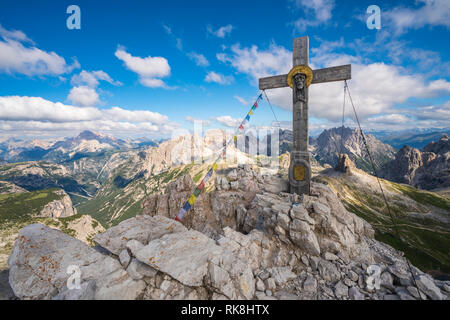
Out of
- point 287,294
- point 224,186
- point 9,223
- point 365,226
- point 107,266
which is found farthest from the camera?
point 9,223

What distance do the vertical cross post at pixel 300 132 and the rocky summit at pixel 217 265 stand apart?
3392mm

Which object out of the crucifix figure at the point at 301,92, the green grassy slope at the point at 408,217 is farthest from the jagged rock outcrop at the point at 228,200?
the green grassy slope at the point at 408,217

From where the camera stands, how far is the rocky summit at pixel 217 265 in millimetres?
6707

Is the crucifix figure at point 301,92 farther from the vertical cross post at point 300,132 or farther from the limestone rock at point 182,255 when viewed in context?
the limestone rock at point 182,255

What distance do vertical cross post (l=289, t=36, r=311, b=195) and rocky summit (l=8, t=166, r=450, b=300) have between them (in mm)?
3392

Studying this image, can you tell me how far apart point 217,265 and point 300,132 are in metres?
11.8

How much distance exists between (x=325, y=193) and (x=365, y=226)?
6484 millimetres

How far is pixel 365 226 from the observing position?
54.9ft

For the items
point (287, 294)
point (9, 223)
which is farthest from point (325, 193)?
point (9, 223)

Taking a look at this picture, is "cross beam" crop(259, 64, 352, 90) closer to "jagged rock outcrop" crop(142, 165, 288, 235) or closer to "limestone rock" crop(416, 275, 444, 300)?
"jagged rock outcrop" crop(142, 165, 288, 235)

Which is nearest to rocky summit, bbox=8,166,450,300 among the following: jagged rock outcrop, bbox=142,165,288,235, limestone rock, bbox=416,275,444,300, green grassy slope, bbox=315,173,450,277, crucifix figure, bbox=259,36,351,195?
limestone rock, bbox=416,275,444,300

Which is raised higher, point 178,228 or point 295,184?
point 295,184

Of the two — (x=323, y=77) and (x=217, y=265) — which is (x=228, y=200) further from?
(x=323, y=77)
